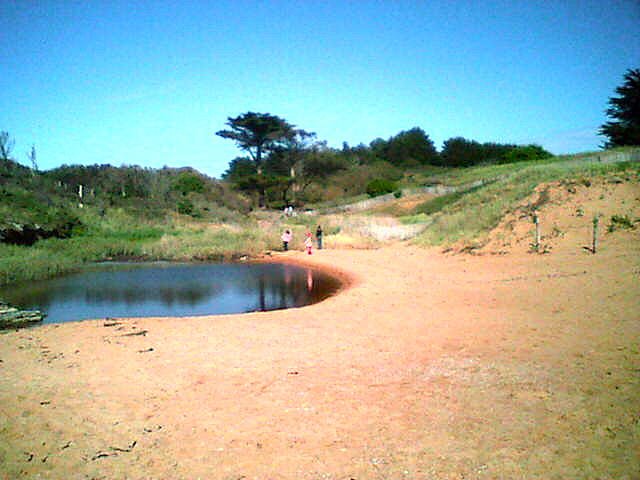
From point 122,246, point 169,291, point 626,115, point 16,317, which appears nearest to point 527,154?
point 626,115

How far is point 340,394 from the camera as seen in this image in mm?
5664

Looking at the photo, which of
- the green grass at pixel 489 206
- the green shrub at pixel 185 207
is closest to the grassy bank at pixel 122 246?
the green shrub at pixel 185 207

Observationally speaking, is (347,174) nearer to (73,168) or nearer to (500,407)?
(73,168)

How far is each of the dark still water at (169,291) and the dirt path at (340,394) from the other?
86.0 inches

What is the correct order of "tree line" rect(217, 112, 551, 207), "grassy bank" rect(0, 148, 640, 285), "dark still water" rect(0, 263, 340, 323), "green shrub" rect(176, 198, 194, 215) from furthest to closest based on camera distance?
"tree line" rect(217, 112, 551, 207) < "green shrub" rect(176, 198, 194, 215) < "grassy bank" rect(0, 148, 640, 285) < "dark still water" rect(0, 263, 340, 323)

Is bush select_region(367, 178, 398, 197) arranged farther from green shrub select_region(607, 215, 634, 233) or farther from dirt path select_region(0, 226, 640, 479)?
dirt path select_region(0, 226, 640, 479)

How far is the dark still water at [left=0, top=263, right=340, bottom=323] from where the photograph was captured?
1248 cm

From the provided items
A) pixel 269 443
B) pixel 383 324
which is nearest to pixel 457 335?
pixel 383 324

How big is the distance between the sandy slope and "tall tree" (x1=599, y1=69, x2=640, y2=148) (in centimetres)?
3455

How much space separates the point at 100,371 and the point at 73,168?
42.2 metres

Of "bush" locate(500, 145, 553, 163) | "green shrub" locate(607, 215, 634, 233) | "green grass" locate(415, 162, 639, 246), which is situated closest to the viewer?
→ "green shrub" locate(607, 215, 634, 233)

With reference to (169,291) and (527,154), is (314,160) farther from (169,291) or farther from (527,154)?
(169,291)

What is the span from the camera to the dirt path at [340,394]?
411cm

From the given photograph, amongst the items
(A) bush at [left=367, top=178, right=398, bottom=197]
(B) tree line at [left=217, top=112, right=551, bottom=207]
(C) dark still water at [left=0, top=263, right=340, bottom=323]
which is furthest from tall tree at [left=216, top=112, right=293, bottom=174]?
(C) dark still water at [left=0, top=263, right=340, bottom=323]
